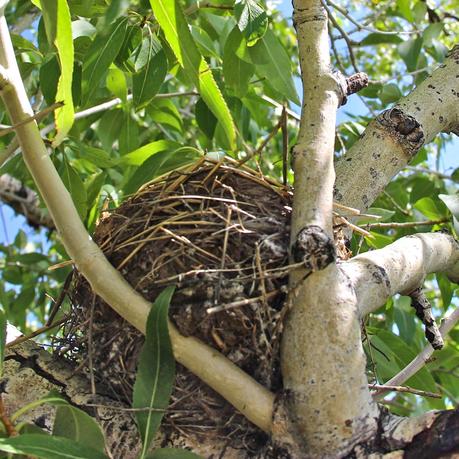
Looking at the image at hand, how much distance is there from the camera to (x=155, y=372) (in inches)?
54.5

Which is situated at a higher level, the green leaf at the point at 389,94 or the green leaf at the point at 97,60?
the green leaf at the point at 97,60

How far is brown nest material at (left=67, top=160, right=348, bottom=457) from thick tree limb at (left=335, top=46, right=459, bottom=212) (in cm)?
20

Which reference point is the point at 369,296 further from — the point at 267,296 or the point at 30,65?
the point at 30,65

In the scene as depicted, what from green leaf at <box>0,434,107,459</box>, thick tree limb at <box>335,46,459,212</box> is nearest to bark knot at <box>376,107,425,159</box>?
thick tree limb at <box>335,46,459,212</box>

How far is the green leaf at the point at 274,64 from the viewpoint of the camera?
194 centimetres

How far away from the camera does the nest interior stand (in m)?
1.45

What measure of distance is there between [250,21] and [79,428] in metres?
1.09

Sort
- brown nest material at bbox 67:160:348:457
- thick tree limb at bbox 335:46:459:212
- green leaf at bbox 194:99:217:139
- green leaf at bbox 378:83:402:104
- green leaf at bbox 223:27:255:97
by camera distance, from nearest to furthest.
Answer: brown nest material at bbox 67:160:348:457 < thick tree limb at bbox 335:46:459:212 < green leaf at bbox 223:27:255:97 < green leaf at bbox 194:99:217:139 < green leaf at bbox 378:83:402:104

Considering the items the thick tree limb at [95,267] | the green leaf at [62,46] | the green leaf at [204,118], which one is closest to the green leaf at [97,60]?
the green leaf at [62,46]

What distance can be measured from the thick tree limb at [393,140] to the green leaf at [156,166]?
0.57 metres

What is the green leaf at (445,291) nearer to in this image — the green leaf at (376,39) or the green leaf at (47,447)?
the green leaf at (376,39)

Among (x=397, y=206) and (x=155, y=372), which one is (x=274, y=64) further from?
(x=397, y=206)

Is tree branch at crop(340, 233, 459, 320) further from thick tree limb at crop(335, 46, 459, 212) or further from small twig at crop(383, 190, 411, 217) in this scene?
small twig at crop(383, 190, 411, 217)

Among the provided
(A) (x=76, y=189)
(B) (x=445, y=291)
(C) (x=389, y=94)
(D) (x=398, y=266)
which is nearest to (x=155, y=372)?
(D) (x=398, y=266)
